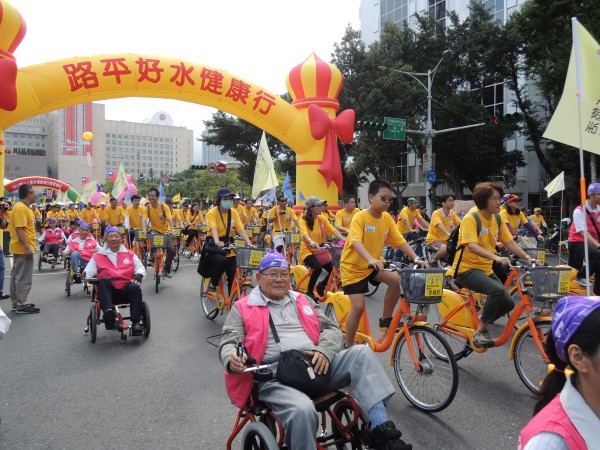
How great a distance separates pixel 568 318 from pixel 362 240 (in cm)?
332

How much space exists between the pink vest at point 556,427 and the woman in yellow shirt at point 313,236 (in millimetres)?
6251

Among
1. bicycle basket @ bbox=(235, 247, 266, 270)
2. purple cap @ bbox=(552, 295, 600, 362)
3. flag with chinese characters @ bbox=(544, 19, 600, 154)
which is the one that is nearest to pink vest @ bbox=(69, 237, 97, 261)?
bicycle basket @ bbox=(235, 247, 266, 270)

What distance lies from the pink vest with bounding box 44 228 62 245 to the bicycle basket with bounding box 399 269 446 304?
12.2 m

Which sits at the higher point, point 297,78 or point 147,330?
point 297,78

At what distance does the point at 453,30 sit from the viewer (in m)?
28.0

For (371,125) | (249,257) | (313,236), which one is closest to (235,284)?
(249,257)

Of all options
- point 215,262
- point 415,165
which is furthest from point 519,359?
point 415,165

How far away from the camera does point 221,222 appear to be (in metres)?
7.28

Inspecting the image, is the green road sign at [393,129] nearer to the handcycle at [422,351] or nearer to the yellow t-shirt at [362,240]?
the yellow t-shirt at [362,240]

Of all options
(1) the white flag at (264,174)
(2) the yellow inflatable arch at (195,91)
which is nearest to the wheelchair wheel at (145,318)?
(1) the white flag at (264,174)

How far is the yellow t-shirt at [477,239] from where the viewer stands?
15.2 ft

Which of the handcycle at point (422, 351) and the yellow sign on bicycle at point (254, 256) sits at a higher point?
the yellow sign on bicycle at point (254, 256)

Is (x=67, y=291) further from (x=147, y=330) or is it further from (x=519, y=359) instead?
(x=519, y=359)

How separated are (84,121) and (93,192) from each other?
8398 cm
